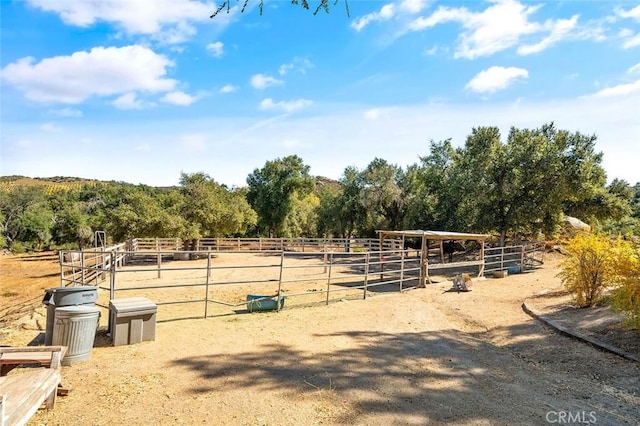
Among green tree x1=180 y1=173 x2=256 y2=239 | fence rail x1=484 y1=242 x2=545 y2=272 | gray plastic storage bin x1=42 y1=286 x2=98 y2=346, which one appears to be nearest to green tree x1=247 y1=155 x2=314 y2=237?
green tree x1=180 y1=173 x2=256 y2=239

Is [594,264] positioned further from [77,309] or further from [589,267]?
[77,309]

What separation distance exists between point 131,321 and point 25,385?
2.85 m

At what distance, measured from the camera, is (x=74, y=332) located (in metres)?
5.25

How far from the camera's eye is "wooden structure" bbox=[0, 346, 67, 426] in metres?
2.89

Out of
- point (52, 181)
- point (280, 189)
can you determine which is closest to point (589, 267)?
point (280, 189)

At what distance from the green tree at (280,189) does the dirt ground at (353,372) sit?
79.6 ft

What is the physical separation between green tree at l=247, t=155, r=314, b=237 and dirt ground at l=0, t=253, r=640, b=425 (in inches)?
955

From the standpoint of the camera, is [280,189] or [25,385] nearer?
[25,385]

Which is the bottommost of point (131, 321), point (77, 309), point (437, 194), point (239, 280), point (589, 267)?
point (239, 280)

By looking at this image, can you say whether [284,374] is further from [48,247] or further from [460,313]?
[48,247]

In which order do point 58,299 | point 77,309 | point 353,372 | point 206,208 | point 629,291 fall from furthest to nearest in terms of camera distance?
point 206,208 → point 629,291 → point 58,299 → point 77,309 → point 353,372

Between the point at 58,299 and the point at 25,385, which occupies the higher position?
the point at 58,299

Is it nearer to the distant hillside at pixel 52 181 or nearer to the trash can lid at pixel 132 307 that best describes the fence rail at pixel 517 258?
the trash can lid at pixel 132 307

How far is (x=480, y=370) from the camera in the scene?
5.61m
